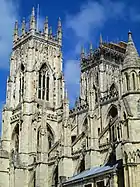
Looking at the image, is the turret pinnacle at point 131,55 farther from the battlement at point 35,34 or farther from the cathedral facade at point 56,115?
the battlement at point 35,34

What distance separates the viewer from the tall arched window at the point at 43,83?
5721 centimetres

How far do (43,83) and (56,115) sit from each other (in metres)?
5.22

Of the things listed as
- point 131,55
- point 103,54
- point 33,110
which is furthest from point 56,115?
point 131,55

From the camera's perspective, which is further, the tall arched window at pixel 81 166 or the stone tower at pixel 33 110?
the stone tower at pixel 33 110

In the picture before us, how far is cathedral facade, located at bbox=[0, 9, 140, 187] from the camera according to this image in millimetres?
39281

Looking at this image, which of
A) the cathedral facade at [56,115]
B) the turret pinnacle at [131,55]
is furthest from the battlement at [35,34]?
the turret pinnacle at [131,55]

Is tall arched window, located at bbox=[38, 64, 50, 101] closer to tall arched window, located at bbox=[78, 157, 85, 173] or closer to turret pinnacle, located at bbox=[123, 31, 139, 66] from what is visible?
tall arched window, located at bbox=[78, 157, 85, 173]

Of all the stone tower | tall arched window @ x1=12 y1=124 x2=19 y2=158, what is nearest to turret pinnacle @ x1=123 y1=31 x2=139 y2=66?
the stone tower

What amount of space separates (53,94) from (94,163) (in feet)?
68.8

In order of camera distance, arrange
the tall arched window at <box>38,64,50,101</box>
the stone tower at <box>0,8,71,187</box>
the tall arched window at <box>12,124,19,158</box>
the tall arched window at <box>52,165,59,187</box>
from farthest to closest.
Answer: the tall arched window at <box>38,64,50,101</box> → the tall arched window at <box>12,124,19,158</box> → the stone tower at <box>0,8,71,187</box> → the tall arched window at <box>52,165,59,187</box>

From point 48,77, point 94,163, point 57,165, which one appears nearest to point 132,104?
point 94,163

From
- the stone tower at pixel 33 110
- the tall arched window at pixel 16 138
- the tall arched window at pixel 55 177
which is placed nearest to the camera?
the tall arched window at pixel 55 177

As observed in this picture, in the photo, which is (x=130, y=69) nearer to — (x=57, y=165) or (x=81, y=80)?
(x=57, y=165)

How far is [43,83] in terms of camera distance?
2282 inches
